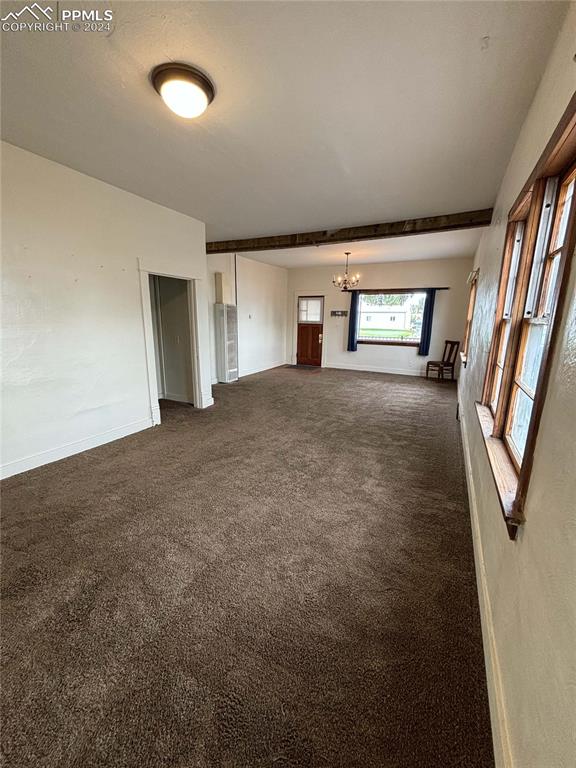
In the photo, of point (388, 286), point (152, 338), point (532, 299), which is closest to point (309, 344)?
point (388, 286)

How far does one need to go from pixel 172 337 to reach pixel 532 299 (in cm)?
467

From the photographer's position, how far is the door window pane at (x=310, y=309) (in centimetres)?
866

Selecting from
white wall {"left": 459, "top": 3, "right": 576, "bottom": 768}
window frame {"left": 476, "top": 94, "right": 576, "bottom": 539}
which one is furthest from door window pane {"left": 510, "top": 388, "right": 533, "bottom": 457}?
white wall {"left": 459, "top": 3, "right": 576, "bottom": 768}

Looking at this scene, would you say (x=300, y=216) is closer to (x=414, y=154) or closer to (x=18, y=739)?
(x=414, y=154)

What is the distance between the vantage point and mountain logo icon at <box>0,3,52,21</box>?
1.38 m

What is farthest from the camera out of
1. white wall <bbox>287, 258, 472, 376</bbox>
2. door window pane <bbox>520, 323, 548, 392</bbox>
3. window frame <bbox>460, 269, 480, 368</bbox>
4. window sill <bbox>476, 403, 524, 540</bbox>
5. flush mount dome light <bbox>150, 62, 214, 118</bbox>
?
white wall <bbox>287, 258, 472, 376</bbox>

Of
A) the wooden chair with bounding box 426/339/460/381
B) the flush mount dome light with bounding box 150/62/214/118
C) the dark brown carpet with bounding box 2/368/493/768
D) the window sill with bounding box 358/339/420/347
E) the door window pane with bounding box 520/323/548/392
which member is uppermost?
the flush mount dome light with bounding box 150/62/214/118

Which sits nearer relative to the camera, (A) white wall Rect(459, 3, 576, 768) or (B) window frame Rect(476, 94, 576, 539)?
(A) white wall Rect(459, 3, 576, 768)

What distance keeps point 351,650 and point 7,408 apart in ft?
10.5

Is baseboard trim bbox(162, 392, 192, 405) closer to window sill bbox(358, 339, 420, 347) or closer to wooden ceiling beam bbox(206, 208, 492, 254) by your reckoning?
wooden ceiling beam bbox(206, 208, 492, 254)

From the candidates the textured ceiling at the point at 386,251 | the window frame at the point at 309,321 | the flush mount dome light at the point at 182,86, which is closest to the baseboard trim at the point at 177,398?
the textured ceiling at the point at 386,251

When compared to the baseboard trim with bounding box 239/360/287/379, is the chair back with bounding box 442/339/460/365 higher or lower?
higher

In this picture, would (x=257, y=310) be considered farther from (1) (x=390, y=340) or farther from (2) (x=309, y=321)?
(1) (x=390, y=340)

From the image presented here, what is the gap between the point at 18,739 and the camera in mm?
1062
